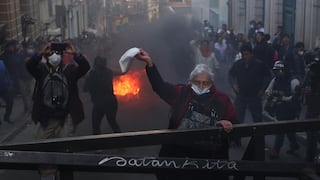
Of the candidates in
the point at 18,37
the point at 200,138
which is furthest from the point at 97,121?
the point at 18,37

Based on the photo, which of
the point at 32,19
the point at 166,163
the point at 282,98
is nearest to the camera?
the point at 166,163

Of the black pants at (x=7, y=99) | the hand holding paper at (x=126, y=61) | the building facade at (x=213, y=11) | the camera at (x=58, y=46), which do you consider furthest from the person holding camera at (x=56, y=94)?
the building facade at (x=213, y=11)

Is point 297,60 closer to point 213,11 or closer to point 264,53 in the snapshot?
point 264,53

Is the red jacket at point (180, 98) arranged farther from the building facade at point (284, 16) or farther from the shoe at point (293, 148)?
the building facade at point (284, 16)

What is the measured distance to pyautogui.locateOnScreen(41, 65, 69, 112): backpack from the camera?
20.8 ft

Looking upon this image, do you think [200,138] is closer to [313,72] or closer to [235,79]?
[313,72]

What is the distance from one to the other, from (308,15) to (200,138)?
16068 mm

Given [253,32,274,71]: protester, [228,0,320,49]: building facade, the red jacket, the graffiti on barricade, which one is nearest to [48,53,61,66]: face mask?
the red jacket

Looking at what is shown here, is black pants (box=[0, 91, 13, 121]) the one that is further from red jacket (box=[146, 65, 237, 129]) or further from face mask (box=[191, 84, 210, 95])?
face mask (box=[191, 84, 210, 95])

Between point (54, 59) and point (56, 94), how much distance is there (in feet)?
1.30

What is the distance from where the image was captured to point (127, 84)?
17.0 meters

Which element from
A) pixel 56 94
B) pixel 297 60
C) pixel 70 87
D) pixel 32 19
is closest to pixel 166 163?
pixel 56 94

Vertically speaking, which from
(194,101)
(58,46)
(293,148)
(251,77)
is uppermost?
(58,46)

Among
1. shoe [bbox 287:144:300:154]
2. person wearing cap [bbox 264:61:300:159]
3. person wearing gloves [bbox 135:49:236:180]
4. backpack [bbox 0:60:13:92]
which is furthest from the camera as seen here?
backpack [bbox 0:60:13:92]
